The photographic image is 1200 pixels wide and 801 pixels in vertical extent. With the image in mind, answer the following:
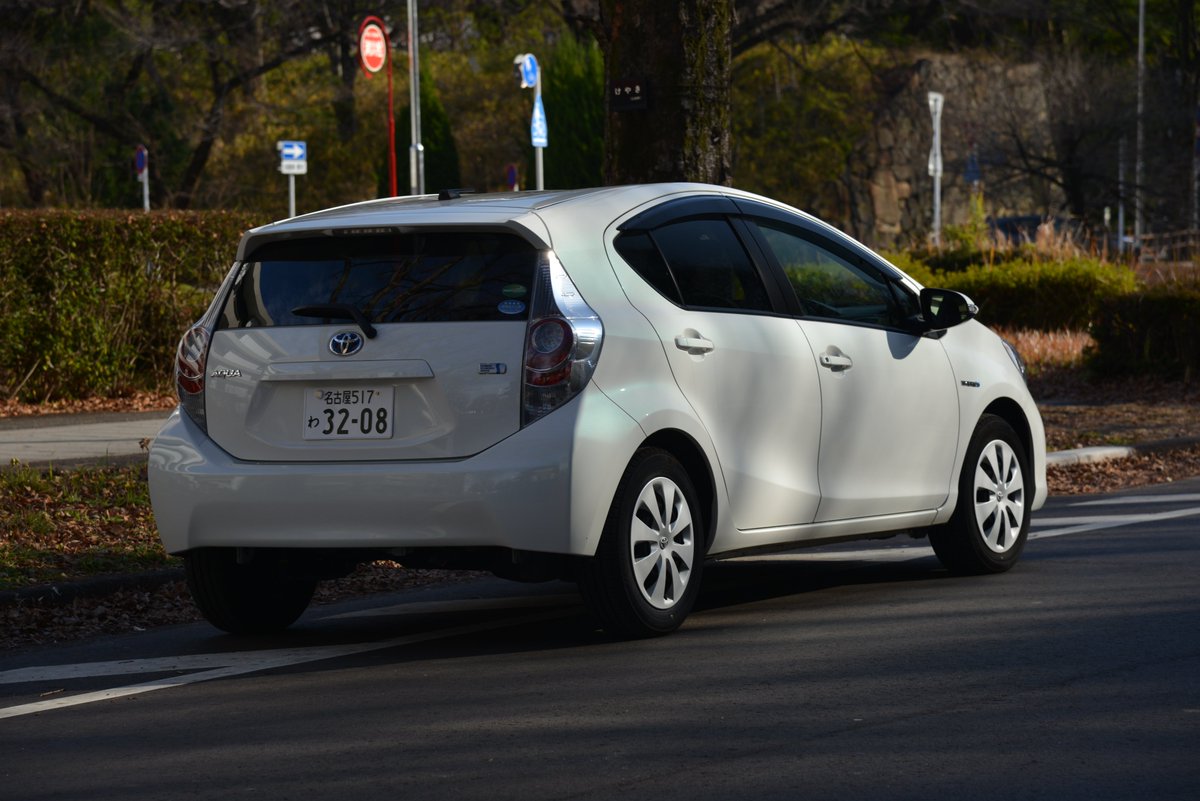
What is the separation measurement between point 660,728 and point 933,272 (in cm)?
1852

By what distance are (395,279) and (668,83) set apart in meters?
5.37

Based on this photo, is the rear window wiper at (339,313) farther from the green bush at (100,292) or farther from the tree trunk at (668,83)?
the green bush at (100,292)

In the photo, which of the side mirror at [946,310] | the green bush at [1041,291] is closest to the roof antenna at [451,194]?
the side mirror at [946,310]

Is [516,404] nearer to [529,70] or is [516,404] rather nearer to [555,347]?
[555,347]

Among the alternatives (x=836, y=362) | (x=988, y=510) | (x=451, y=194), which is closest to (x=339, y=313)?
(x=451, y=194)

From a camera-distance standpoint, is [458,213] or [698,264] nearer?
[458,213]

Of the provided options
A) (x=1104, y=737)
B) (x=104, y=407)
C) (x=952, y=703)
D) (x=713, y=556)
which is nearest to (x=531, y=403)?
(x=713, y=556)

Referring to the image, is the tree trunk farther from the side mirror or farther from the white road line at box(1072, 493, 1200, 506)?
the side mirror

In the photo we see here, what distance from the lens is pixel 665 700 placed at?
19.1 feet

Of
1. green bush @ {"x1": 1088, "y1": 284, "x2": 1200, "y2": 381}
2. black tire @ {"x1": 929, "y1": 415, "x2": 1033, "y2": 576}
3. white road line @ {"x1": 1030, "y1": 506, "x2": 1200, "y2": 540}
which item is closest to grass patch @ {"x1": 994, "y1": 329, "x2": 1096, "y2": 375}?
green bush @ {"x1": 1088, "y1": 284, "x2": 1200, "y2": 381}

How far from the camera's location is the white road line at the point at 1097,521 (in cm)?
994

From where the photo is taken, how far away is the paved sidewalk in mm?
11609

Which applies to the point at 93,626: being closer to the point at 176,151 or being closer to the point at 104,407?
the point at 104,407

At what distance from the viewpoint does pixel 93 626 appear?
26.0ft
